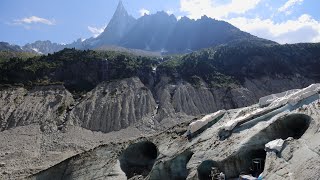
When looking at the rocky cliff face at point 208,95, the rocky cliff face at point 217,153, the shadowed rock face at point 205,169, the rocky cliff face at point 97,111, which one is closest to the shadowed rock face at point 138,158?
the rocky cliff face at point 217,153

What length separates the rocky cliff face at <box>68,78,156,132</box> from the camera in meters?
81.1

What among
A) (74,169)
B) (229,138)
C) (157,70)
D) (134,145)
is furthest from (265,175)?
(157,70)

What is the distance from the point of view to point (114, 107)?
85688mm

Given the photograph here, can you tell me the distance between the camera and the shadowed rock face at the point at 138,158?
44.1 meters

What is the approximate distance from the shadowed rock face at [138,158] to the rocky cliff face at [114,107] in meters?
33.8

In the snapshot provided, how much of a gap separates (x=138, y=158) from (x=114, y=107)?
4032 centimetres

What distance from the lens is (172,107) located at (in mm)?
88812

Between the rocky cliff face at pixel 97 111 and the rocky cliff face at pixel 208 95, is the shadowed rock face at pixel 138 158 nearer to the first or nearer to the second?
the rocky cliff face at pixel 97 111

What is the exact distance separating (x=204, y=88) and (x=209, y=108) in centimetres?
733

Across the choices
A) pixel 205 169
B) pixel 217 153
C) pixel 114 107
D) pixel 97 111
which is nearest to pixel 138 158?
pixel 205 169

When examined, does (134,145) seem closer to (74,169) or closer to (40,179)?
(74,169)

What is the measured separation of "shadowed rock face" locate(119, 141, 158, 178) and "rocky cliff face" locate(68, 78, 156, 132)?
33.8 m

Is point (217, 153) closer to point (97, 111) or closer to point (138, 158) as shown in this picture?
point (138, 158)

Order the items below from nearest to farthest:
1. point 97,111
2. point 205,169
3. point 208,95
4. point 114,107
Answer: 1. point 205,169
2. point 97,111
3. point 114,107
4. point 208,95
